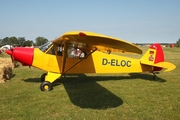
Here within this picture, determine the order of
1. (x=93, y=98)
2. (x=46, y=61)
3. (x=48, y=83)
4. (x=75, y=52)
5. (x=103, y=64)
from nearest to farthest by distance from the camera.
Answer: (x=93, y=98) < (x=48, y=83) < (x=46, y=61) < (x=75, y=52) < (x=103, y=64)

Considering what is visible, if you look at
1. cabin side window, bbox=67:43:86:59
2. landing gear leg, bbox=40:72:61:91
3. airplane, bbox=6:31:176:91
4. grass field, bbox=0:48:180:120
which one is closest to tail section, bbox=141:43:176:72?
airplane, bbox=6:31:176:91

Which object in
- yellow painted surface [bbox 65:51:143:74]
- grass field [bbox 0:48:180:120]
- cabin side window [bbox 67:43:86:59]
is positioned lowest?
grass field [bbox 0:48:180:120]

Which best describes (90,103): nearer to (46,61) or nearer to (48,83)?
(48,83)

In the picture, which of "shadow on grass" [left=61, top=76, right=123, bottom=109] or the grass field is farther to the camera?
"shadow on grass" [left=61, top=76, right=123, bottom=109]

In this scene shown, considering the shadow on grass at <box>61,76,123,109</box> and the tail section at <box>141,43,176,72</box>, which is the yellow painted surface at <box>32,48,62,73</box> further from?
the tail section at <box>141,43,176,72</box>

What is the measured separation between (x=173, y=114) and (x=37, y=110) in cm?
388

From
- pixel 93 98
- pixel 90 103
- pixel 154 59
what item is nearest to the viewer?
pixel 90 103

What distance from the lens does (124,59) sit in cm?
886

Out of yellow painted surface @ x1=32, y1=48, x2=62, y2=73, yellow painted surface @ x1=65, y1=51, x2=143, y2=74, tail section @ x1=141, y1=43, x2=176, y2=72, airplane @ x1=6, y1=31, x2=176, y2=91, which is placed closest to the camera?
airplane @ x1=6, y1=31, x2=176, y2=91

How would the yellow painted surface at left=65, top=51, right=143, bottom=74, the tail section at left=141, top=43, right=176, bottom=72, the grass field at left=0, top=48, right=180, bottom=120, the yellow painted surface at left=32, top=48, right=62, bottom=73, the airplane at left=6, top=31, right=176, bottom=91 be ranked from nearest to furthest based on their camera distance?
the grass field at left=0, top=48, right=180, bottom=120 → the airplane at left=6, top=31, right=176, bottom=91 → the yellow painted surface at left=32, top=48, right=62, bottom=73 → the yellow painted surface at left=65, top=51, right=143, bottom=74 → the tail section at left=141, top=43, right=176, bottom=72

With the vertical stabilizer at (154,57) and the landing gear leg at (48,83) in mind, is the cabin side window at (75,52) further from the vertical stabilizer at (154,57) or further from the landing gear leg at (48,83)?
the vertical stabilizer at (154,57)

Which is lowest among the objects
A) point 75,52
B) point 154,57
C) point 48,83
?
point 48,83

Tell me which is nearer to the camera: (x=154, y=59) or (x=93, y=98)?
(x=93, y=98)

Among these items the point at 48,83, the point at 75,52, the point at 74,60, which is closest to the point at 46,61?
the point at 48,83
